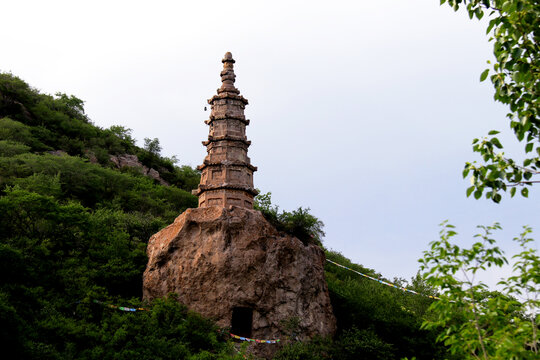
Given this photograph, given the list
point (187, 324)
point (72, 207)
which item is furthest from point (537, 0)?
point (72, 207)

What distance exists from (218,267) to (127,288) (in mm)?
4330

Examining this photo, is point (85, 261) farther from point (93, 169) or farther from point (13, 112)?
point (13, 112)

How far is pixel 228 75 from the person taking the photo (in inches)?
1014

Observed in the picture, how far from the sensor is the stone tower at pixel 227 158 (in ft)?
72.3

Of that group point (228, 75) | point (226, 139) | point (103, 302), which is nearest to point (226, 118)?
point (226, 139)

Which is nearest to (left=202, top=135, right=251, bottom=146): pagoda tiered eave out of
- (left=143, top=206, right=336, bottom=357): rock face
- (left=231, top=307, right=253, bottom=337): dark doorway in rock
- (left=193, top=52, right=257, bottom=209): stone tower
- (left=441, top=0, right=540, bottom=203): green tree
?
(left=193, top=52, right=257, bottom=209): stone tower

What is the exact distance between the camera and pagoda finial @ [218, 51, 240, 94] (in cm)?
2511

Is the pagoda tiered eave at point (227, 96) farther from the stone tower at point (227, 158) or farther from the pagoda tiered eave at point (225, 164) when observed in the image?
the pagoda tiered eave at point (225, 164)

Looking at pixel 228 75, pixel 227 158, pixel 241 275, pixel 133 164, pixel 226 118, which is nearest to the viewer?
pixel 241 275

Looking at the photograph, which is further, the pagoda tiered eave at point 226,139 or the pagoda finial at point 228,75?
the pagoda finial at point 228,75

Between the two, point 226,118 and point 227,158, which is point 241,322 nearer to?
point 227,158

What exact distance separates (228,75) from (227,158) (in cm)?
516

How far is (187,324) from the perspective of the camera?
1755 centimetres

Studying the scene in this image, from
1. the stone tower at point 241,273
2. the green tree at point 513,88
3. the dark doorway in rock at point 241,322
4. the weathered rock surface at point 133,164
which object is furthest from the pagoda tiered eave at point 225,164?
the weathered rock surface at point 133,164
